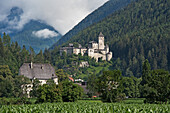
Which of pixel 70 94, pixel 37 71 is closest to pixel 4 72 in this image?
pixel 37 71

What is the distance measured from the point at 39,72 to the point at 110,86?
219 feet

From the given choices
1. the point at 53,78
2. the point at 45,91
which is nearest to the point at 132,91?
the point at 53,78

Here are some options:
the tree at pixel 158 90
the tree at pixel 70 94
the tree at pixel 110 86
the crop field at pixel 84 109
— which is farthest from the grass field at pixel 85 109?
the tree at pixel 70 94

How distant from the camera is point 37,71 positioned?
140875mm

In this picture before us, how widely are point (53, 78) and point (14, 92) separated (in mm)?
33561

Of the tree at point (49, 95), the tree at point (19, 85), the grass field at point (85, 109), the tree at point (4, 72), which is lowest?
the grass field at point (85, 109)

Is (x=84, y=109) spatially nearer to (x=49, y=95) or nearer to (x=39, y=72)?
(x=49, y=95)

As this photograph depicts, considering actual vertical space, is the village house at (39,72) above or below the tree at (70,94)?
above

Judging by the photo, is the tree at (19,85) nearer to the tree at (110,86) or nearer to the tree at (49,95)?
the tree at (49,95)

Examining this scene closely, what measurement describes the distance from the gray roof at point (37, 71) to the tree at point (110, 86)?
207 ft

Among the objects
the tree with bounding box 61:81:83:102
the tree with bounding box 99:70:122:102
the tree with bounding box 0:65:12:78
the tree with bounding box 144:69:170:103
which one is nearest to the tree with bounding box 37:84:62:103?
the tree with bounding box 61:81:83:102

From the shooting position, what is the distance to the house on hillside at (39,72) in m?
138

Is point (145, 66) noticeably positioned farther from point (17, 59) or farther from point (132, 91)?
point (17, 59)

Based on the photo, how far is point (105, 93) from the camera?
78875 millimetres
